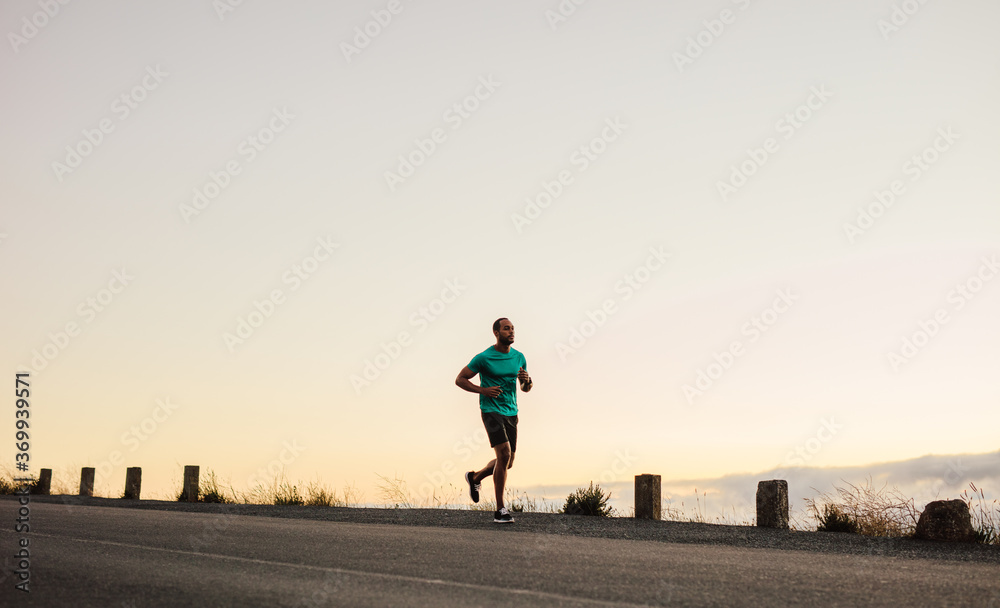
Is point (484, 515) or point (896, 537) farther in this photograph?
point (484, 515)

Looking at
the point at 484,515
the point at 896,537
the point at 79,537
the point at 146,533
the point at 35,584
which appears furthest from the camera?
the point at 484,515

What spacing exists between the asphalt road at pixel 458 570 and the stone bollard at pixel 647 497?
2.88 metres

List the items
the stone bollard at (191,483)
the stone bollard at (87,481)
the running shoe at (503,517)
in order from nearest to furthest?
the running shoe at (503,517) < the stone bollard at (191,483) < the stone bollard at (87,481)

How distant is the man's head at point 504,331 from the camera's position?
438 inches

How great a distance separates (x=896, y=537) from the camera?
10.6 m

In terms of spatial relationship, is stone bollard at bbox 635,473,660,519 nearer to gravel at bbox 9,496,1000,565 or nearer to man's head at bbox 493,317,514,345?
gravel at bbox 9,496,1000,565

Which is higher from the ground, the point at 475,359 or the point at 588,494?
the point at 475,359

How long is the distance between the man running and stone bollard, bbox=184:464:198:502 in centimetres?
1064

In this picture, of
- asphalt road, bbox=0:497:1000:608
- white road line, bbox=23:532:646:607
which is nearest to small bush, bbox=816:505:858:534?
asphalt road, bbox=0:497:1000:608

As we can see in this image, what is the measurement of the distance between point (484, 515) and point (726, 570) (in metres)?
7.00

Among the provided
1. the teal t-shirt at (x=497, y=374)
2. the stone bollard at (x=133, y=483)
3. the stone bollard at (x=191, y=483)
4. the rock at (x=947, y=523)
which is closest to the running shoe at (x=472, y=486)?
the teal t-shirt at (x=497, y=374)

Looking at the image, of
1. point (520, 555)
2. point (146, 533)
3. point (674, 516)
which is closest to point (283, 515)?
point (146, 533)

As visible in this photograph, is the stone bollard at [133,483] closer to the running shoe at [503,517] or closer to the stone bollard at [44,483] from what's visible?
the stone bollard at [44,483]

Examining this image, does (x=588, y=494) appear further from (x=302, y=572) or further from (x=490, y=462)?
(x=302, y=572)
